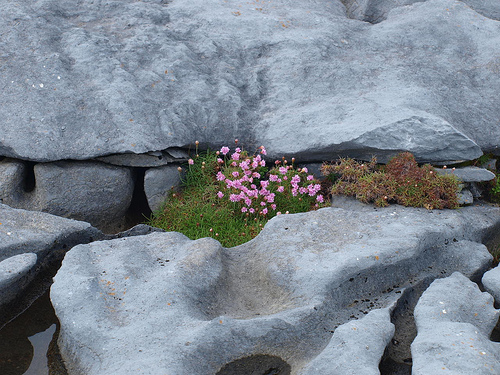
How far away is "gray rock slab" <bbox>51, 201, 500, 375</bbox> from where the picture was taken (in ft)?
13.1

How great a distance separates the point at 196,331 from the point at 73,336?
105 cm

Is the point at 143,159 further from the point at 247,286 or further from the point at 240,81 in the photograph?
the point at 247,286

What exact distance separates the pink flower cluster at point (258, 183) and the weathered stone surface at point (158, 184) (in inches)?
28.6

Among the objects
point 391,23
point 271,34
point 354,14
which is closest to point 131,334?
point 271,34

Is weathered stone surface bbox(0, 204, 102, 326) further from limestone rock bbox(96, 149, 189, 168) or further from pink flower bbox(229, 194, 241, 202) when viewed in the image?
pink flower bbox(229, 194, 241, 202)

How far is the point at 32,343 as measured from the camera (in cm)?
475

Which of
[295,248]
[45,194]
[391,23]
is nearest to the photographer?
[295,248]

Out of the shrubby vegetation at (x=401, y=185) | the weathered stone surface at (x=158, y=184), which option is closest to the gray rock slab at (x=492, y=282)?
the shrubby vegetation at (x=401, y=185)

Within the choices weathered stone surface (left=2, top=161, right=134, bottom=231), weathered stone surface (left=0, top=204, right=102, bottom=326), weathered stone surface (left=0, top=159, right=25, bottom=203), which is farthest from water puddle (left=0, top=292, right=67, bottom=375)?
weathered stone surface (left=0, top=159, right=25, bottom=203)

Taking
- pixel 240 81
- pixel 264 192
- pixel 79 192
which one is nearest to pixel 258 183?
pixel 264 192

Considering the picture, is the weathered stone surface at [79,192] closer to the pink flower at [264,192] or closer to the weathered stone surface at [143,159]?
the weathered stone surface at [143,159]

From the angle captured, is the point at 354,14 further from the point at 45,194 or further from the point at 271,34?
the point at 45,194

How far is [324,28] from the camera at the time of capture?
900 centimetres

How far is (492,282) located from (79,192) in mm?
5200
